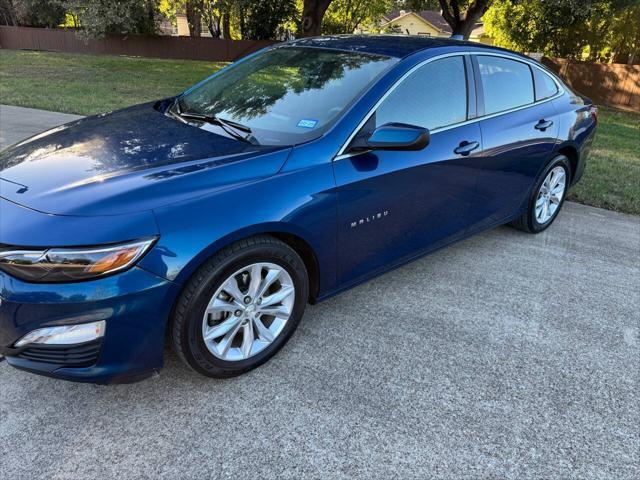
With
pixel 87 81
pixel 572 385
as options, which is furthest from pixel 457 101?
pixel 87 81

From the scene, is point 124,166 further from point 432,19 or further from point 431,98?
point 432,19

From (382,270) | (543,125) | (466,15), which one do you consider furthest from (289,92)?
(466,15)

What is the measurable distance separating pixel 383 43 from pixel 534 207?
2.10 meters

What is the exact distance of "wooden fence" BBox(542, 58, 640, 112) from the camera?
663 inches

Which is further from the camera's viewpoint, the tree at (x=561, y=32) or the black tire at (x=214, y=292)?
the tree at (x=561, y=32)

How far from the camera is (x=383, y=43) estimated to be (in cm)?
342

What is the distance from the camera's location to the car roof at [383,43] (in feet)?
10.6

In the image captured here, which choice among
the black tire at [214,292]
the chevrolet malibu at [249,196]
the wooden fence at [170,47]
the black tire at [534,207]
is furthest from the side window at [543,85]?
the wooden fence at [170,47]

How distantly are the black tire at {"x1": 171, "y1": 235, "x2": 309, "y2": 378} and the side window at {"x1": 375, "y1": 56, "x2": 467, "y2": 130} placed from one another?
97 cm

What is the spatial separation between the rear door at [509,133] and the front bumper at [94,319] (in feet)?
8.17

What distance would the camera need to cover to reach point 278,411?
7.79ft

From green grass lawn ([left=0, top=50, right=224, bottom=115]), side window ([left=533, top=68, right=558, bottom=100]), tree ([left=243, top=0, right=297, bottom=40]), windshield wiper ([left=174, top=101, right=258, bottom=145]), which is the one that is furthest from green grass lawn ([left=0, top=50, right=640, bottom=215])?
tree ([left=243, top=0, right=297, bottom=40])

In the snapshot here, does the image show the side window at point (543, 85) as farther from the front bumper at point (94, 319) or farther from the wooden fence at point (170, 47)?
the wooden fence at point (170, 47)

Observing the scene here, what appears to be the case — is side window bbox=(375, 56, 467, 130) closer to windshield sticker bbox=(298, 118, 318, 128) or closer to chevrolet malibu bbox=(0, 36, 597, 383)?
chevrolet malibu bbox=(0, 36, 597, 383)
